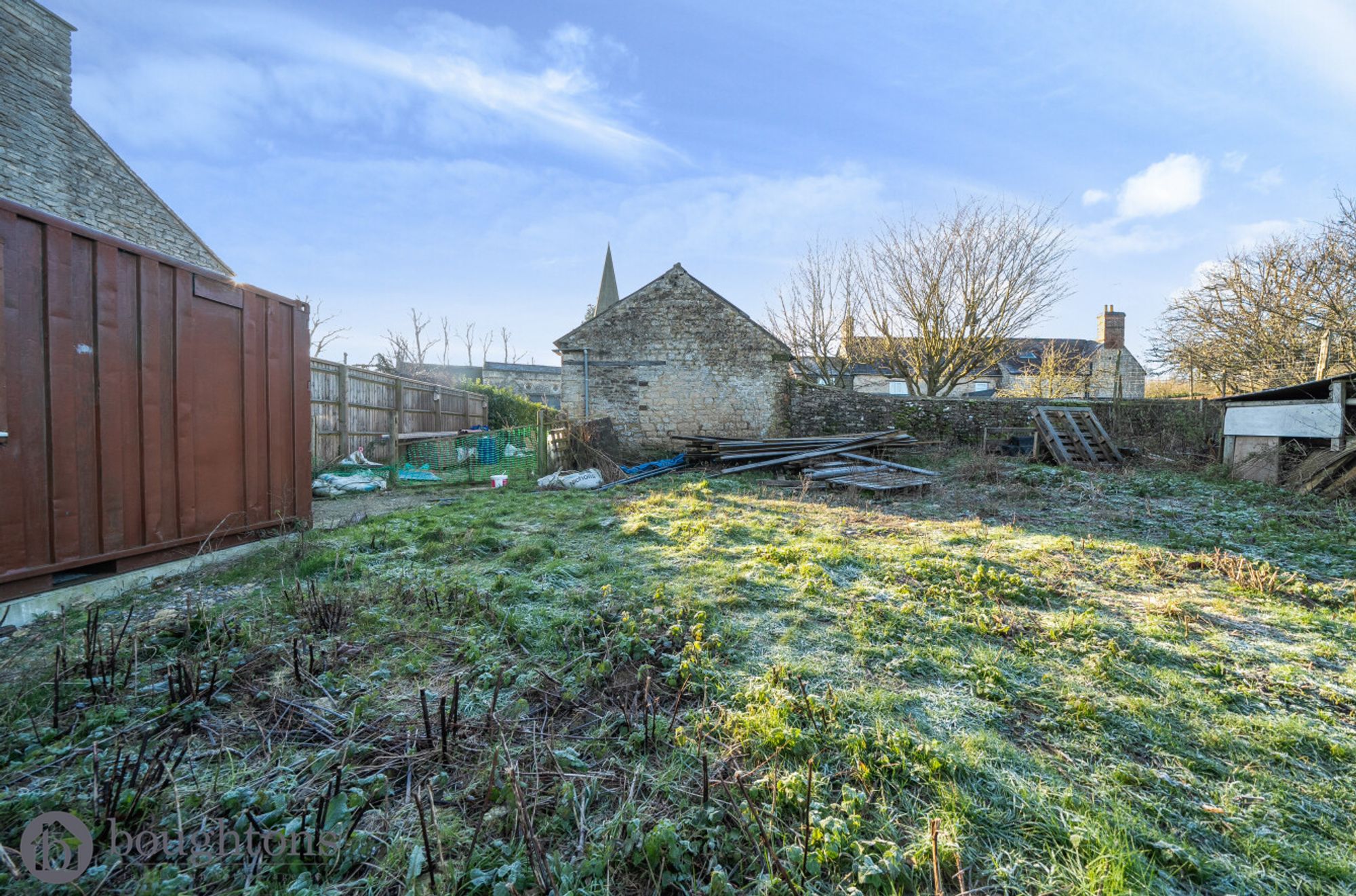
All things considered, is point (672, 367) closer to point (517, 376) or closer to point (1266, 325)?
point (1266, 325)

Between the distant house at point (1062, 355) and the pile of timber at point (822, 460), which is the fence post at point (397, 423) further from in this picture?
the distant house at point (1062, 355)

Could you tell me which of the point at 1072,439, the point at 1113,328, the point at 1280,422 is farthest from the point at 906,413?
the point at 1113,328

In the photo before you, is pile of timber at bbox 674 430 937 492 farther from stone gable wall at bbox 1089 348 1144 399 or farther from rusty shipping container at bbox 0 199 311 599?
stone gable wall at bbox 1089 348 1144 399

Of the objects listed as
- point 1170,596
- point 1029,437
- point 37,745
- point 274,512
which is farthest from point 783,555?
point 1029,437

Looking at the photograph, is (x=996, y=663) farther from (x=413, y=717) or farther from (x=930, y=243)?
(x=930, y=243)

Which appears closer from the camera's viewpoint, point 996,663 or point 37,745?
point 37,745

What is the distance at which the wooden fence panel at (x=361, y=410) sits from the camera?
10.6m

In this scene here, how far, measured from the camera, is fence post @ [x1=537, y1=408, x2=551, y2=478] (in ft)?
36.8

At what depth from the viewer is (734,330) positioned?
50.2ft

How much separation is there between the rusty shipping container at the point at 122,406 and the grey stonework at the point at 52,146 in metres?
6.74

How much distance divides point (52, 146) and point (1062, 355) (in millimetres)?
30764

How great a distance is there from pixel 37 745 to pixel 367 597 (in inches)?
68.4

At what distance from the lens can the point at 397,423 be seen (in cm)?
1291

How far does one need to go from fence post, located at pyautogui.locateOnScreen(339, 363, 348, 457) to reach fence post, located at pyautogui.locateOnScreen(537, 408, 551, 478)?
4.03m
